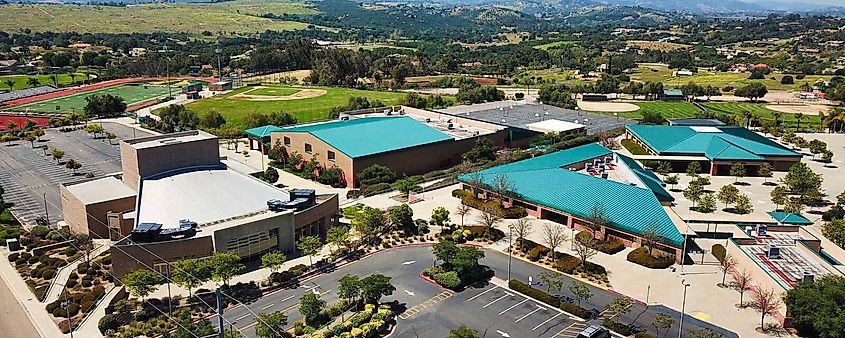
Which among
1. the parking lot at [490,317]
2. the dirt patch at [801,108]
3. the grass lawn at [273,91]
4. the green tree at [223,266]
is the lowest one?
the parking lot at [490,317]

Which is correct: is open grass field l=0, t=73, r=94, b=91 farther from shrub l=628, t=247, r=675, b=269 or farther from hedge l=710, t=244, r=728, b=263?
hedge l=710, t=244, r=728, b=263

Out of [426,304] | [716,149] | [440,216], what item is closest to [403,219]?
[440,216]

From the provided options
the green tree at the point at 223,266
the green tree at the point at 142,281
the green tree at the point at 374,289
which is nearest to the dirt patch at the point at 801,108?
the green tree at the point at 374,289

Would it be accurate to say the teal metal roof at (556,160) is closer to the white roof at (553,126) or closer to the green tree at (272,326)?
the white roof at (553,126)

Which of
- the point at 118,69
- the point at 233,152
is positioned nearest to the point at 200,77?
the point at 118,69

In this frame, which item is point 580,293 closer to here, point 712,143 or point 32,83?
point 712,143

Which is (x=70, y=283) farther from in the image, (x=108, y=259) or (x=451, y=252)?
(x=451, y=252)

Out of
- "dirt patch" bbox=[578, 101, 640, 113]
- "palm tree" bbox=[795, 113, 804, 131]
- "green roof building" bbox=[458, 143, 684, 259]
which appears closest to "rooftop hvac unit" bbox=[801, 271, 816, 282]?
"green roof building" bbox=[458, 143, 684, 259]
